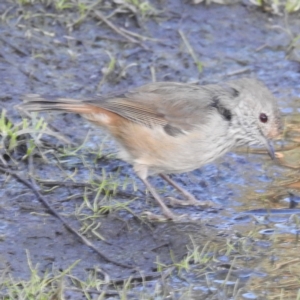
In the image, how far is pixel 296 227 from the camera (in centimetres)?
580

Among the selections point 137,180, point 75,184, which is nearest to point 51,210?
point 75,184

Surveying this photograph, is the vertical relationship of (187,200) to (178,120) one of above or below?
below

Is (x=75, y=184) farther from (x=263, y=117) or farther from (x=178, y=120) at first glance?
(x=263, y=117)

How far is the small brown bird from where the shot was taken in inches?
235

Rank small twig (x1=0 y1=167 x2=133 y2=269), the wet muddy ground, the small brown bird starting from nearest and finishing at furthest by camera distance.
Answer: the wet muddy ground < small twig (x1=0 y1=167 x2=133 y2=269) < the small brown bird

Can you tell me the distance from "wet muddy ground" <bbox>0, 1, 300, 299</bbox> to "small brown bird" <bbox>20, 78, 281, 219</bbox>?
0.35 m

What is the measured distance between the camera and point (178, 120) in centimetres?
604

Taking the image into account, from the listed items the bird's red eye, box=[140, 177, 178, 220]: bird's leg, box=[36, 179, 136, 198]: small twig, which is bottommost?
box=[36, 179, 136, 198]: small twig

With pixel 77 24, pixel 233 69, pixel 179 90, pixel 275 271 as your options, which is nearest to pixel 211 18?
pixel 233 69

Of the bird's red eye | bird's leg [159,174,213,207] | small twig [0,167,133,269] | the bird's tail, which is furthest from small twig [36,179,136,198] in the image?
the bird's red eye

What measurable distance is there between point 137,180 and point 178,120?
722 mm

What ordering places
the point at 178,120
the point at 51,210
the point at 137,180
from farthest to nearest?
the point at 137,180 → the point at 178,120 → the point at 51,210

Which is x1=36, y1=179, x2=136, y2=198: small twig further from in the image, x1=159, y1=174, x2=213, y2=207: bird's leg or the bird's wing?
the bird's wing

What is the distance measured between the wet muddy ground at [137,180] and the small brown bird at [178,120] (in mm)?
349
